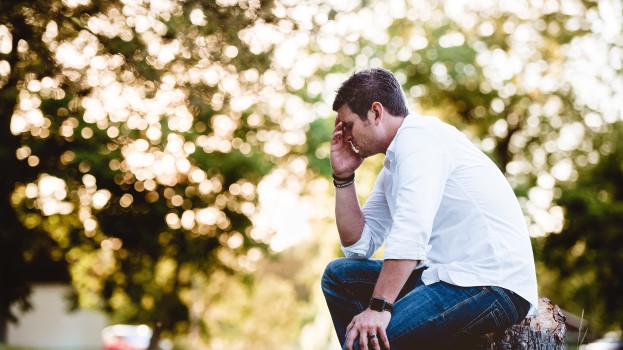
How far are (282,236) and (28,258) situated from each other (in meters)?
6.91

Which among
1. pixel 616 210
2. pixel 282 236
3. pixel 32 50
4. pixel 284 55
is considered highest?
pixel 32 50

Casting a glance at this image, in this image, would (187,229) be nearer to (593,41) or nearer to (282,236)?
(282,236)

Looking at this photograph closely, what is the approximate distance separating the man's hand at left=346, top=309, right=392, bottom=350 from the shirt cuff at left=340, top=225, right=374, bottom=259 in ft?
2.68

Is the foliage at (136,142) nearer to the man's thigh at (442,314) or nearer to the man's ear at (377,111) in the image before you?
the man's ear at (377,111)

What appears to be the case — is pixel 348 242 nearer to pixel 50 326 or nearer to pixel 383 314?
pixel 383 314

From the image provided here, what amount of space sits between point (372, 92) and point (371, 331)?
1104mm

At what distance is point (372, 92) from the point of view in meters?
3.48

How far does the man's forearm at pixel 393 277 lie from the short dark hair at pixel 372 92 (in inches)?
30.8

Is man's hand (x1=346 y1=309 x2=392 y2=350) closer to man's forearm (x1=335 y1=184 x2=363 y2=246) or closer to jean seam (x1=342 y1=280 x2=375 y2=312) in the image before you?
jean seam (x1=342 y1=280 x2=375 y2=312)

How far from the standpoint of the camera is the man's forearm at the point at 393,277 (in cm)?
306

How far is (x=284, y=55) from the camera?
27.0 feet

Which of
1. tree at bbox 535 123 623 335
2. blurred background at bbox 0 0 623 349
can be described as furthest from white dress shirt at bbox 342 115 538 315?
tree at bbox 535 123 623 335

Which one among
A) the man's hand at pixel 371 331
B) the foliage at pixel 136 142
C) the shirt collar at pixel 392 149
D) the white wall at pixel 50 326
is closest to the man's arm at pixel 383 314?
the man's hand at pixel 371 331

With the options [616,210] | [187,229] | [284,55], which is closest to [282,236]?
[187,229]
